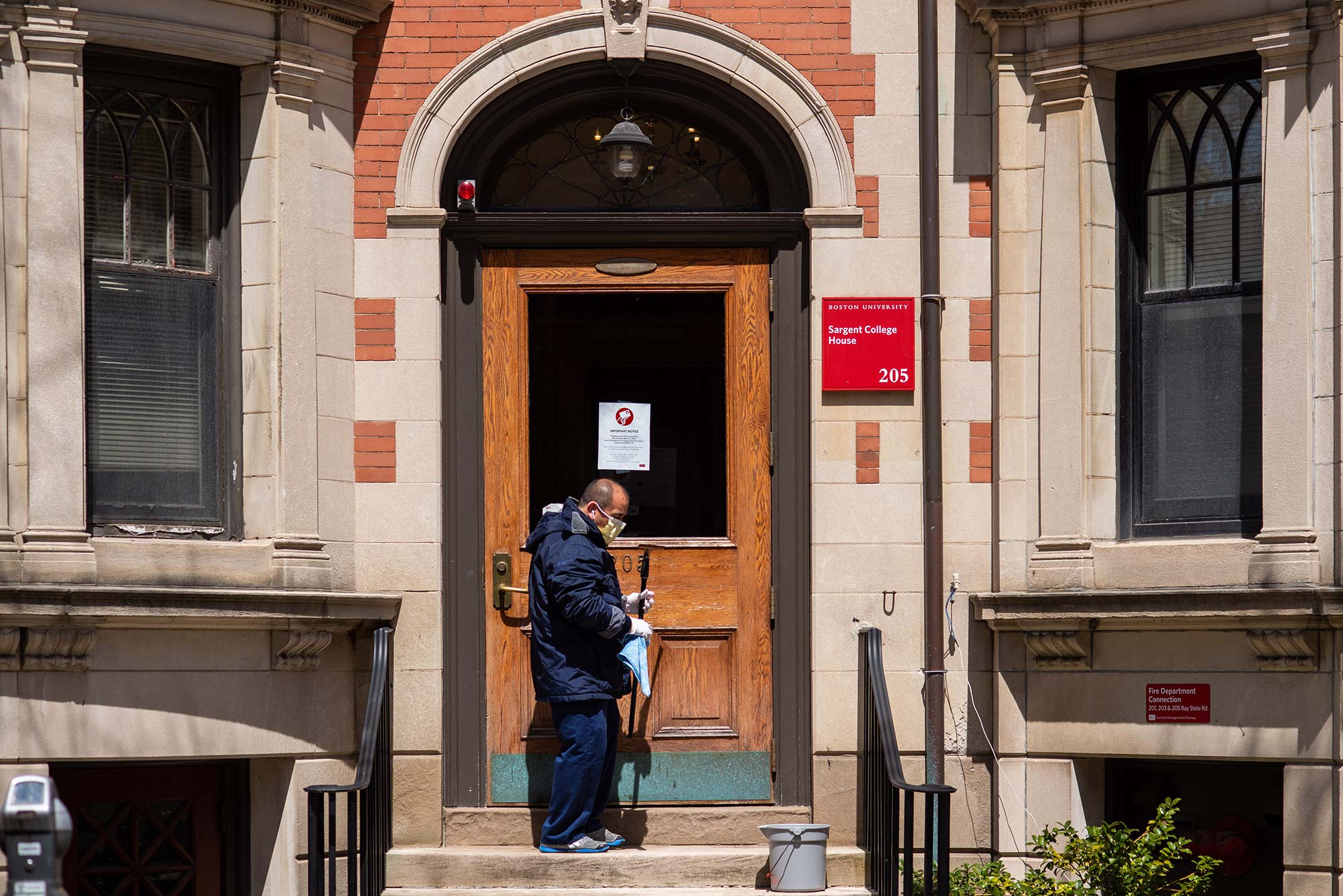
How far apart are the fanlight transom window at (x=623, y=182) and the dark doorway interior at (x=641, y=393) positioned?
1.51ft

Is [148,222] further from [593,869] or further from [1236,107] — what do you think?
[1236,107]

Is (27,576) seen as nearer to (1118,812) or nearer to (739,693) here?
(739,693)

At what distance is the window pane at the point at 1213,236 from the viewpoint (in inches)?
313

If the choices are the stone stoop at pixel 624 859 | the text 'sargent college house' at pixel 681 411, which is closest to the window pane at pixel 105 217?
the text 'sargent college house' at pixel 681 411

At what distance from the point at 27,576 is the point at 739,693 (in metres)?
3.17

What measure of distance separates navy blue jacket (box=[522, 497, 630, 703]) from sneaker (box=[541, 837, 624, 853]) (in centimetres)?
62

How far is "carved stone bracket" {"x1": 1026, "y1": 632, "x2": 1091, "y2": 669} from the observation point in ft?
25.8

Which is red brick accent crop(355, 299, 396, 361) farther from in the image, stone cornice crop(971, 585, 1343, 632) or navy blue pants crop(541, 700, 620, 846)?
stone cornice crop(971, 585, 1343, 632)

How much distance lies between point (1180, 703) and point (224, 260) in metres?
4.64

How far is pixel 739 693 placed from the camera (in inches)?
327

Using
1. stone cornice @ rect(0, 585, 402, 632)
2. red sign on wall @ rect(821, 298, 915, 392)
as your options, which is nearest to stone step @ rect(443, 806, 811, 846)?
stone cornice @ rect(0, 585, 402, 632)

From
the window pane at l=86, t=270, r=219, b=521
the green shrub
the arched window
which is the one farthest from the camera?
the arched window

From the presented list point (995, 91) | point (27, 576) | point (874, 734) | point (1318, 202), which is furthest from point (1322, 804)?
point (27, 576)

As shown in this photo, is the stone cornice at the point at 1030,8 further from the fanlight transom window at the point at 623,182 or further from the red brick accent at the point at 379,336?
the red brick accent at the point at 379,336
